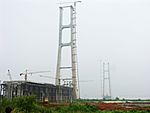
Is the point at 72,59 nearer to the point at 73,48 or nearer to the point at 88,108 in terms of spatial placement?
the point at 73,48

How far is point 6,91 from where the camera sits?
50906 millimetres

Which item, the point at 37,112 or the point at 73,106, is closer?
the point at 37,112

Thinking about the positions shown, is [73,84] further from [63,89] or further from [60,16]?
[60,16]

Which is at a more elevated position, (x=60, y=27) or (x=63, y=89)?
(x=60, y=27)

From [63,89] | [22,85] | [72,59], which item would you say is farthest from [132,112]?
[63,89]

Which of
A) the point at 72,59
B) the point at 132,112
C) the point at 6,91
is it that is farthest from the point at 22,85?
the point at 132,112

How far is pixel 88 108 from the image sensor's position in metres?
32.7

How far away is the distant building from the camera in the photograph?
1909 inches

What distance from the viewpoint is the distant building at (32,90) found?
48500mm

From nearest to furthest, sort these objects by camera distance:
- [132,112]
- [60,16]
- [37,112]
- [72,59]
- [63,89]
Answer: [37,112]
[132,112]
[72,59]
[60,16]
[63,89]

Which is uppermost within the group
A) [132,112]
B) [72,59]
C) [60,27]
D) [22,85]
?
[60,27]

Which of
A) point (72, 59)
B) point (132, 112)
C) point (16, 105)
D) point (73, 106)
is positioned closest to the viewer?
point (16, 105)

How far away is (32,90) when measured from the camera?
52.1m

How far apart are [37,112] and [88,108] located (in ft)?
36.6
